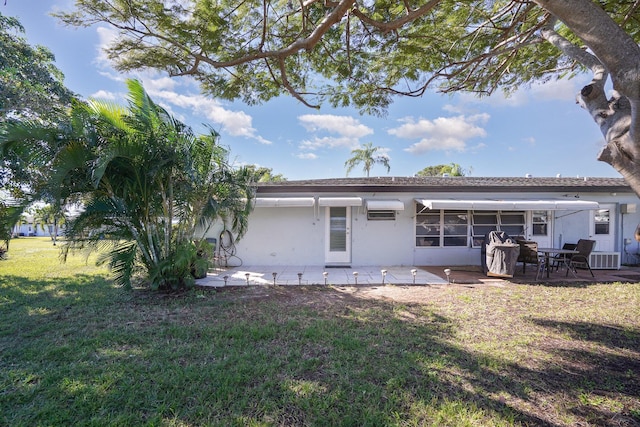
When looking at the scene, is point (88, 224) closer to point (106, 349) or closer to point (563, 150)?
point (106, 349)

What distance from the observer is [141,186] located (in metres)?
7.48

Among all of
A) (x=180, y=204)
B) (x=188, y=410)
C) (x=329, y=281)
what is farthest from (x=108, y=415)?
(x=329, y=281)

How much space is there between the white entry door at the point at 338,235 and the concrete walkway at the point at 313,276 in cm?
70

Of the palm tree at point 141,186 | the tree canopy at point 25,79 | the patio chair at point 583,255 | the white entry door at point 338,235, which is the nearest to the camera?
the palm tree at point 141,186

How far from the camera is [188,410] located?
3.29m

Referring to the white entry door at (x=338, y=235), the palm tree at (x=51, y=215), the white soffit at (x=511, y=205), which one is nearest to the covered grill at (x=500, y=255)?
the white soffit at (x=511, y=205)

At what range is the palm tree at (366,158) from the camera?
31.1m

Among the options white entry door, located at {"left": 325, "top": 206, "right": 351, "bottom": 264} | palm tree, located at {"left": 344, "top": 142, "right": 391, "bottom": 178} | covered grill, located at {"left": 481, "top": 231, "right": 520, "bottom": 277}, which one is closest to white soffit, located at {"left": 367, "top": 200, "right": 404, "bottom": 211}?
white entry door, located at {"left": 325, "top": 206, "right": 351, "bottom": 264}

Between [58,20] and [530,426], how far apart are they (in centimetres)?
1180

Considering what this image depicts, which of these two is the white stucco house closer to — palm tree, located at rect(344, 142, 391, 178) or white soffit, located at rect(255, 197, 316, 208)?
white soffit, located at rect(255, 197, 316, 208)

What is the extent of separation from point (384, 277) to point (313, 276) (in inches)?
110

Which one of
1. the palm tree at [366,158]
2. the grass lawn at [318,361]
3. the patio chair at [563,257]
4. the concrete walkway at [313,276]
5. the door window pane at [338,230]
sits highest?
the palm tree at [366,158]

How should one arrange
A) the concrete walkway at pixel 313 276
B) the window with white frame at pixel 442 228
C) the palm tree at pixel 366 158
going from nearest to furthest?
the concrete walkway at pixel 313 276 → the window with white frame at pixel 442 228 → the palm tree at pixel 366 158

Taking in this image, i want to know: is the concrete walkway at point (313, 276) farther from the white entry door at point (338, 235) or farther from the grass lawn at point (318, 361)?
the grass lawn at point (318, 361)
